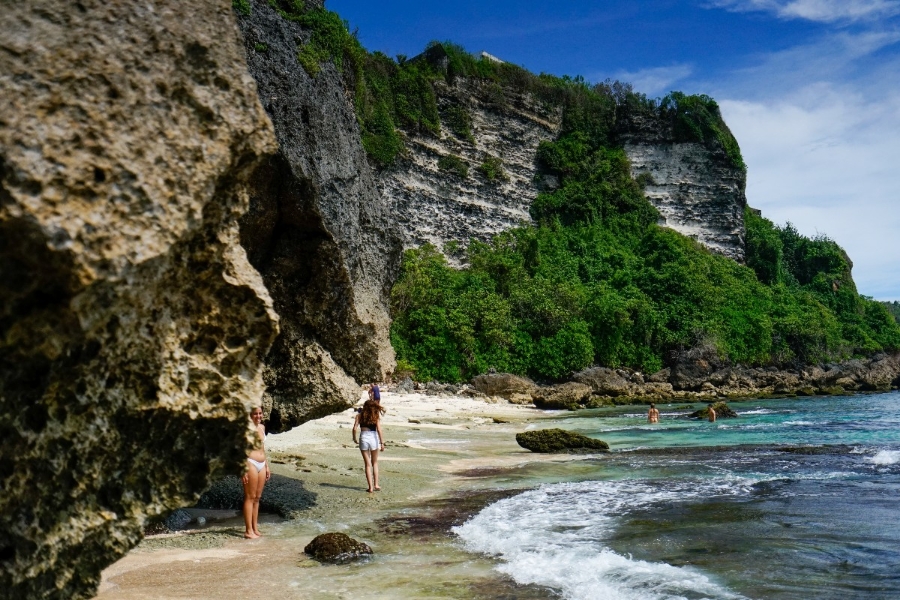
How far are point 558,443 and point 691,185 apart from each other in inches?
2051

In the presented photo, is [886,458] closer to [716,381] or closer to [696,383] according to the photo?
[696,383]

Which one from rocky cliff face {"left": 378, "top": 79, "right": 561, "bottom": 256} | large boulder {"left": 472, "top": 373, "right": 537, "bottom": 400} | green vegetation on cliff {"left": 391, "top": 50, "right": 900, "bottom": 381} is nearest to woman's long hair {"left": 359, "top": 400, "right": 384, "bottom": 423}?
large boulder {"left": 472, "top": 373, "right": 537, "bottom": 400}

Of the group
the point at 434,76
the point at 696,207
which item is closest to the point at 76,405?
the point at 434,76

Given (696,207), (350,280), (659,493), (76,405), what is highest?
(696,207)

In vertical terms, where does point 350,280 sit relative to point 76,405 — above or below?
above

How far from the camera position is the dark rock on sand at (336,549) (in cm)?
618

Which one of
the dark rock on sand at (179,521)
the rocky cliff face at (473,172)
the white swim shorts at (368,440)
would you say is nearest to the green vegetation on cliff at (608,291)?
the rocky cliff face at (473,172)

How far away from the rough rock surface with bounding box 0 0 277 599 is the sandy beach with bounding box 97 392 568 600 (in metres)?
2.56

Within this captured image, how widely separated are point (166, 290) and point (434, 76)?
5189cm

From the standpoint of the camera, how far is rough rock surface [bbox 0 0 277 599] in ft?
7.56

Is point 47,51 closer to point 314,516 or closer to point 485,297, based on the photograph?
point 314,516

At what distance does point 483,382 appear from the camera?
37.3 metres

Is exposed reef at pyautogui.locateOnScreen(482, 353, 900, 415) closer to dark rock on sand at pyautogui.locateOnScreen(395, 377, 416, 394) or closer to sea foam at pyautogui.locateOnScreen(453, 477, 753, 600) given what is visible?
dark rock on sand at pyautogui.locateOnScreen(395, 377, 416, 394)

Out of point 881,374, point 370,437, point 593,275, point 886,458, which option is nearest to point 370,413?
point 370,437
